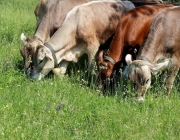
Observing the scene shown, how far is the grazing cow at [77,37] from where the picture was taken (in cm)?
869

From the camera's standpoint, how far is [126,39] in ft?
27.8

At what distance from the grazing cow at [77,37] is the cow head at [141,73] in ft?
6.13

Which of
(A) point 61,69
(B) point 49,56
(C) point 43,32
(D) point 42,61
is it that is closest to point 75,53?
(A) point 61,69

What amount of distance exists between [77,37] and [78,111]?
3.17 metres

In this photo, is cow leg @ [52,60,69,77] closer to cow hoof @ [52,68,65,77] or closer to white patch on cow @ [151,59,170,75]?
cow hoof @ [52,68,65,77]

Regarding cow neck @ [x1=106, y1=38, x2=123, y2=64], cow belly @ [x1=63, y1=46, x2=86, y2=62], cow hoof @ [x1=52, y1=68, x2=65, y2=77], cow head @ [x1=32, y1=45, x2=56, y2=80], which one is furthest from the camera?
cow belly @ [x1=63, y1=46, x2=86, y2=62]

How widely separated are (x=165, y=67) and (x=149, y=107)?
1354 millimetres

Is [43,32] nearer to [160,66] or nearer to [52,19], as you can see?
[52,19]

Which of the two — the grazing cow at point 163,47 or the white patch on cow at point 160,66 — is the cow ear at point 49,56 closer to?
the grazing cow at point 163,47

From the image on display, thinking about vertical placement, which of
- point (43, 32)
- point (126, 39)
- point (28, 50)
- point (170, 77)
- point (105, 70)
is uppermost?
point (126, 39)

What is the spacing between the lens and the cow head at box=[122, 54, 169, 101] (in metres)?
7.09

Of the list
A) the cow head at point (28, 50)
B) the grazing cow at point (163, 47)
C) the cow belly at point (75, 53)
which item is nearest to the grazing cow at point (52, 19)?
the cow head at point (28, 50)

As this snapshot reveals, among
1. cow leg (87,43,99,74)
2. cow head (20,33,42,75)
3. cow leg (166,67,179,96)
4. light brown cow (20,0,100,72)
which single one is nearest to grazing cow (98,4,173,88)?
cow leg (87,43,99,74)

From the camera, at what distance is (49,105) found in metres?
6.25
